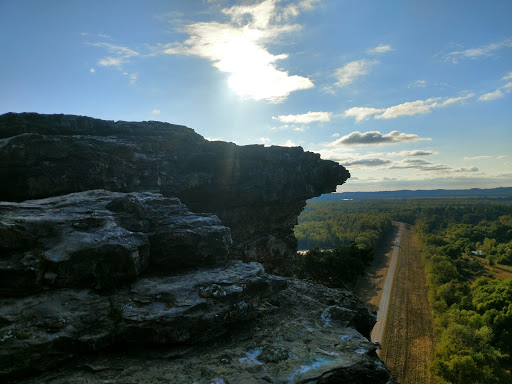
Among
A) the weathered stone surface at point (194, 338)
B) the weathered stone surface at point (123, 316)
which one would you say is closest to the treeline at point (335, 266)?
the weathered stone surface at point (194, 338)

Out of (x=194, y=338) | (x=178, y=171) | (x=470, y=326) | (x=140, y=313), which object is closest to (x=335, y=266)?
(x=470, y=326)

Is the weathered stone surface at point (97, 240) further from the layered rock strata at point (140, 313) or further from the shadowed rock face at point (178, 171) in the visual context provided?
the shadowed rock face at point (178, 171)

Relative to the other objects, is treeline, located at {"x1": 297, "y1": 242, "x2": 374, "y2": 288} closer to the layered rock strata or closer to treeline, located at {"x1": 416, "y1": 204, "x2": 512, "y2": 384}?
treeline, located at {"x1": 416, "y1": 204, "x2": 512, "y2": 384}

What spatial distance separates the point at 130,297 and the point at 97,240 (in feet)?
10.2

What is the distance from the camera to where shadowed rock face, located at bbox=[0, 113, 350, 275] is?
19.5 metres

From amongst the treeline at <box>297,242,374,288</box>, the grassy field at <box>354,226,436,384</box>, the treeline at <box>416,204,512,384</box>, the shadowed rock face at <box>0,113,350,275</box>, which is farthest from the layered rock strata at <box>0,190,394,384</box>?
the grassy field at <box>354,226,436,384</box>

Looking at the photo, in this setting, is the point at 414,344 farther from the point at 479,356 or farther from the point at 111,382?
the point at 111,382

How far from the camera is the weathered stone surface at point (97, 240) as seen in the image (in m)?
11.7

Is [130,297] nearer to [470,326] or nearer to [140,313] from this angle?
[140,313]

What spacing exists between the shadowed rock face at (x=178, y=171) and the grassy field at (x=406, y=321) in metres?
22.8

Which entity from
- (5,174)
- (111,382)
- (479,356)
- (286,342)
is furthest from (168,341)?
(479,356)

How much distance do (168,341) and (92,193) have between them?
11.0 metres

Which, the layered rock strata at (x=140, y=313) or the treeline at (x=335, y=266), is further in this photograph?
the treeline at (x=335, y=266)

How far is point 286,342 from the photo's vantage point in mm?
12883
